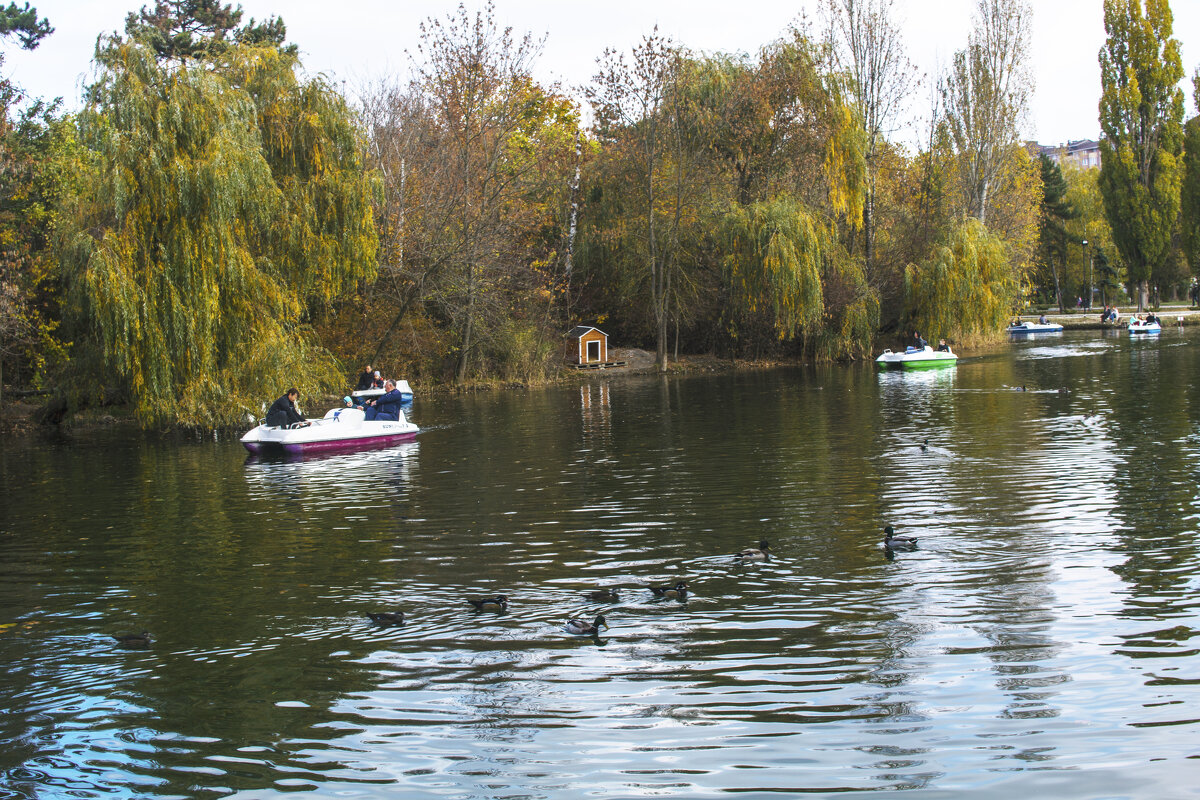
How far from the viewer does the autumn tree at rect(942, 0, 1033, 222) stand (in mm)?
55750

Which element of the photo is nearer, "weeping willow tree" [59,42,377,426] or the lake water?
the lake water

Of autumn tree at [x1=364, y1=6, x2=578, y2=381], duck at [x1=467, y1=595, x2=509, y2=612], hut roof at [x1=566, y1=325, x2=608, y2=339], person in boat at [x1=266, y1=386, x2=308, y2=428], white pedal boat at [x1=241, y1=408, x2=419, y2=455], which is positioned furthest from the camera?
hut roof at [x1=566, y1=325, x2=608, y2=339]

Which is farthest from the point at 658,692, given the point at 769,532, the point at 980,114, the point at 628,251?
the point at 980,114

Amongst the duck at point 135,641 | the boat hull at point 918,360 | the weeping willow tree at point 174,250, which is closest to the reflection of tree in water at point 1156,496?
the duck at point 135,641

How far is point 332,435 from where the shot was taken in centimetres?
2228

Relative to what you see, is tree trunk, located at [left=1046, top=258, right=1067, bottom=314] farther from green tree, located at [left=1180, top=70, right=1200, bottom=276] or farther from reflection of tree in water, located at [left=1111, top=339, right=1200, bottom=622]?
reflection of tree in water, located at [left=1111, top=339, right=1200, bottom=622]

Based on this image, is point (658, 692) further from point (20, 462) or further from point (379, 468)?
point (20, 462)

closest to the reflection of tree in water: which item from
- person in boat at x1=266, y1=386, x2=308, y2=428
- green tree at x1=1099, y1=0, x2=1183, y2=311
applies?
person in boat at x1=266, y1=386, x2=308, y2=428

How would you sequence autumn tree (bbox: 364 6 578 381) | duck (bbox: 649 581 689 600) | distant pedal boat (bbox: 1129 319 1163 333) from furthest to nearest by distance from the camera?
distant pedal boat (bbox: 1129 319 1163 333) < autumn tree (bbox: 364 6 578 381) < duck (bbox: 649 581 689 600)

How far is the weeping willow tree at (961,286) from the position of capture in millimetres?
47969

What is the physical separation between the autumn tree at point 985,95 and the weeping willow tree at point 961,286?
7.18 meters

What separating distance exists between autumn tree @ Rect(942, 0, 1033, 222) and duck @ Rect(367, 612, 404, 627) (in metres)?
52.6

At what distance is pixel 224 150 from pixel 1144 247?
6410 centimetres

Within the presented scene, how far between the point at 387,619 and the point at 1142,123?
238 feet
